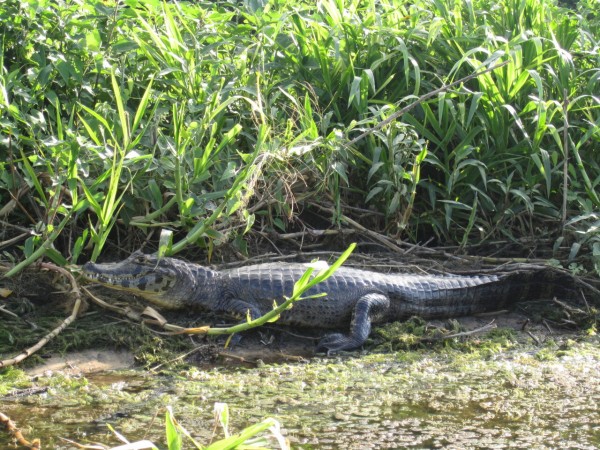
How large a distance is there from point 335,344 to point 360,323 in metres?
0.21

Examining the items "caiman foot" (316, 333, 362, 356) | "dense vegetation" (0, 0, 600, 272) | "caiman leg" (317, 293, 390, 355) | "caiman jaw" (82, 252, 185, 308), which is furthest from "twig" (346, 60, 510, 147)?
"caiman jaw" (82, 252, 185, 308)

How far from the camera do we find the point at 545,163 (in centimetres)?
510

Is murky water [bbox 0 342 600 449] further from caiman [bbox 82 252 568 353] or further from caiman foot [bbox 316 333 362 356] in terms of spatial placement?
caiman [bbox 82 252 568 353]

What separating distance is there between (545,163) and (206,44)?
81.9 inches

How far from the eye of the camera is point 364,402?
140 inches

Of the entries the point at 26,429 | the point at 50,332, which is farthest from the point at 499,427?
the point at 50,332

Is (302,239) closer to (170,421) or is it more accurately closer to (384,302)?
(384,302)

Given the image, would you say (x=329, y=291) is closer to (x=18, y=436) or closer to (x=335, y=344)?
(x=335, y=344)

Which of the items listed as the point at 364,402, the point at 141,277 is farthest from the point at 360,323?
the point at 141,277

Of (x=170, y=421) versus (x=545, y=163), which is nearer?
(x=170, y=421)

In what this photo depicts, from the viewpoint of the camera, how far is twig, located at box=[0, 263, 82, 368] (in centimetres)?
378

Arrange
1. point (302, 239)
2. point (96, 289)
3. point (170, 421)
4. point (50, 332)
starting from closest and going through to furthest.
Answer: point (170, 421)
point (50, 332)
point (96, 289)
point (302, 239)

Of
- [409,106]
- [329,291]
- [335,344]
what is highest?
[409,106]

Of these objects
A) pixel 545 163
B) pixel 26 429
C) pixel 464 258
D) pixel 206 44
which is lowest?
pixel 26 429
